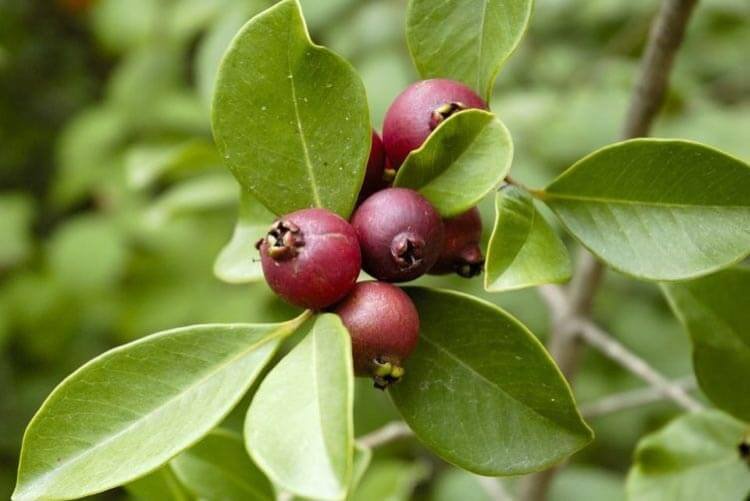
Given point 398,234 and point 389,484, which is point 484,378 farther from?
point 389,484

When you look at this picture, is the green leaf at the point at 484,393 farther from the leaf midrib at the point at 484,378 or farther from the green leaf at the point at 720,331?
the green leaf at the point at 720,331

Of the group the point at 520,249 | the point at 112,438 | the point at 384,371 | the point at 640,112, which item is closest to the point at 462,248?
the point at 520,249

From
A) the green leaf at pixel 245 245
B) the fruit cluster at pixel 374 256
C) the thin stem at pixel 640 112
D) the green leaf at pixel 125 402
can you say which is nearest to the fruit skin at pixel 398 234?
the fruit cluster at pixel 374 256

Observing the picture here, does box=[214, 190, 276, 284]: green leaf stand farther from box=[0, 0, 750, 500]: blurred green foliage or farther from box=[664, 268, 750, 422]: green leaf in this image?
box=[0, 0, 750, 500]: blurred green foliage

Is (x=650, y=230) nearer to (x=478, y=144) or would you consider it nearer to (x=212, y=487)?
(x=478, y=144)

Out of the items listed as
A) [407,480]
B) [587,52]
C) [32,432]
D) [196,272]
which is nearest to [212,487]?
A: [32,432]

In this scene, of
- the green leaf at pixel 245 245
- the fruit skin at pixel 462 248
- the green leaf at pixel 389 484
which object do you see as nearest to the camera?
the fruit skin at pixel 462 248

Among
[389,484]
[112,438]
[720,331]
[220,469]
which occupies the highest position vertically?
[112,438]
